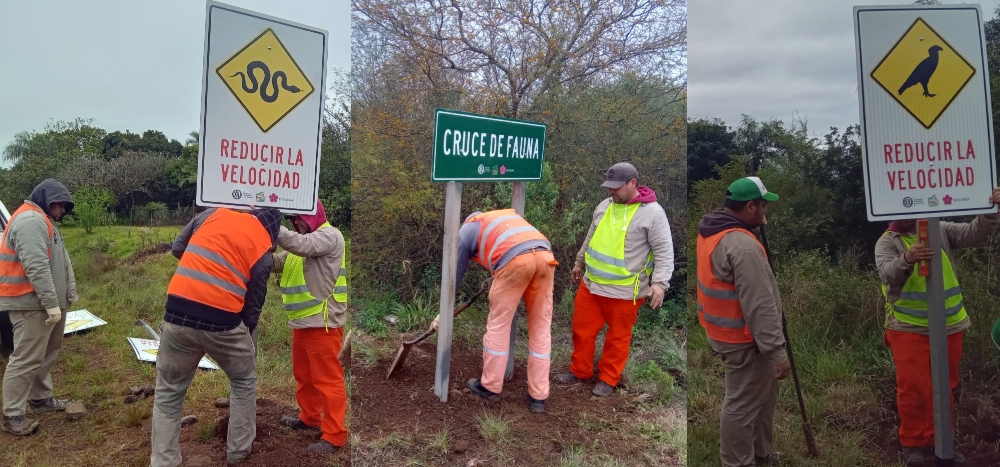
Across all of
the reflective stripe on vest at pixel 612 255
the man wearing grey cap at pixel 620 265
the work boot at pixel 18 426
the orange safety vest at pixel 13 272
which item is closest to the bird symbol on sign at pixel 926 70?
the man wearing grey cap at pixel 620 265

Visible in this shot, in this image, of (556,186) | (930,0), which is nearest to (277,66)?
(930,0)

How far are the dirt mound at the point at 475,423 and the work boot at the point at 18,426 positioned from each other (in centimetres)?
189

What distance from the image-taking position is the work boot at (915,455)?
2461mm

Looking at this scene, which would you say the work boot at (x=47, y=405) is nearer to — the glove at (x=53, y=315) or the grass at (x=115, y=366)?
the grass at (x=115, y=366)

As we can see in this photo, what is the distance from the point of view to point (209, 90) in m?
2.38

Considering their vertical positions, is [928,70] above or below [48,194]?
above

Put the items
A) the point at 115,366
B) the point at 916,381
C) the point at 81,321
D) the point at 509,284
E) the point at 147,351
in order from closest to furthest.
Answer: the point at 916,381
the point at 509,284
the point at 115,366
the point at 147,351
the point at 81,321

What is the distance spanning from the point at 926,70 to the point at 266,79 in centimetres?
263

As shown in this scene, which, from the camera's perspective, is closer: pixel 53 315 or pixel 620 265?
pixel 53 315

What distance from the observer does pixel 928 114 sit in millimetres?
2361

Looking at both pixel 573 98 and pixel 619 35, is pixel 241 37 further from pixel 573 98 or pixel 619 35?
pixel 619 35

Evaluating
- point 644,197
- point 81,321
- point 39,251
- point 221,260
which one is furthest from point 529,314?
point 81,321

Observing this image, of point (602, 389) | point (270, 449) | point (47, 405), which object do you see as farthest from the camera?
point (602, 389)

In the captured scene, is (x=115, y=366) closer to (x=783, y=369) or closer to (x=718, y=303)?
(x=718, y=303)
